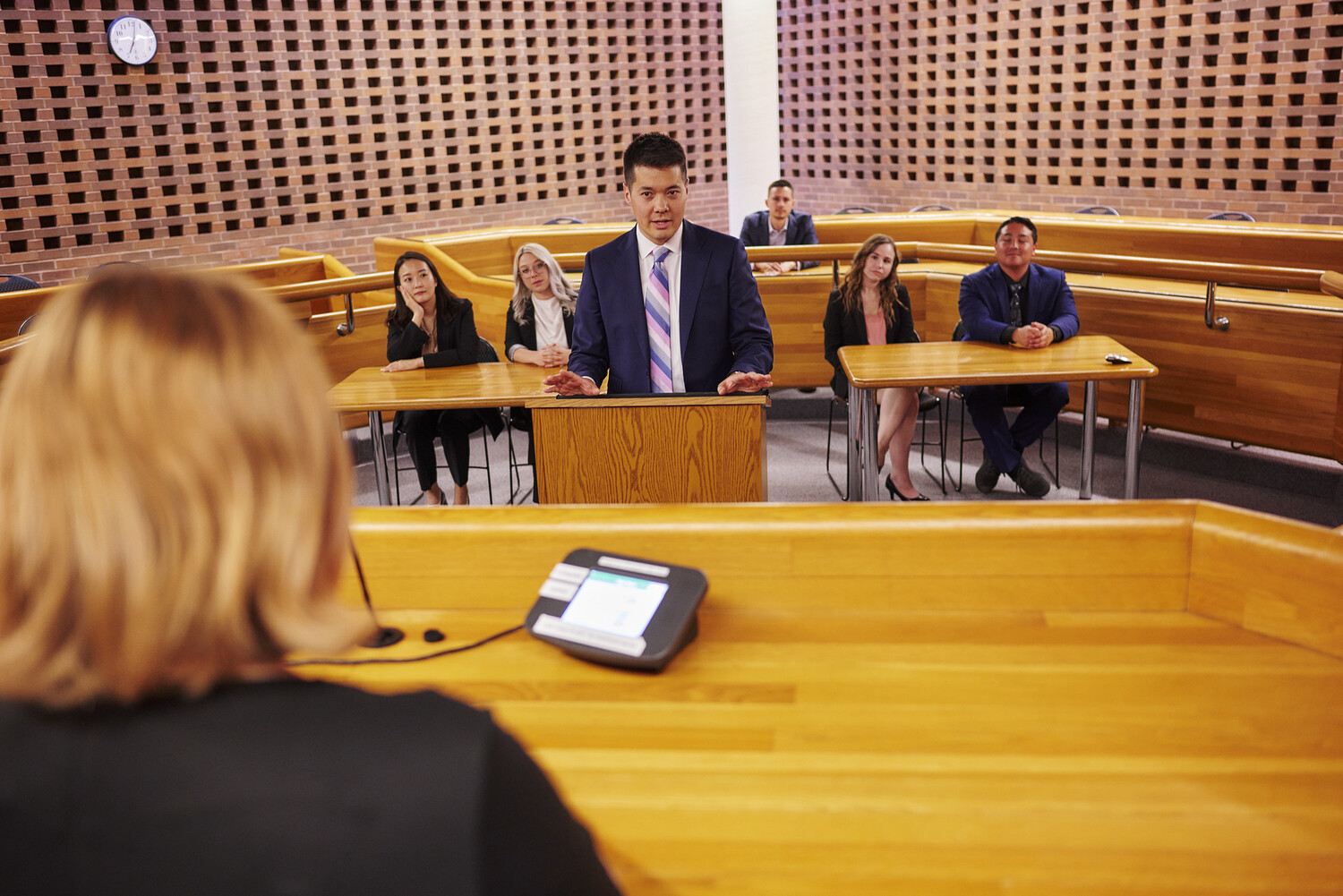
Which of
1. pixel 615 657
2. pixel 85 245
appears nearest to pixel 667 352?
pixel 615 657

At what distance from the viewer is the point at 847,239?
23.4 ft

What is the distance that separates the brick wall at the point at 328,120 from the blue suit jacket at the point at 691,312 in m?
6.06

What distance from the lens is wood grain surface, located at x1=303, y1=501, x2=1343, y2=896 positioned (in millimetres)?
1120

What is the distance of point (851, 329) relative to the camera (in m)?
4.72

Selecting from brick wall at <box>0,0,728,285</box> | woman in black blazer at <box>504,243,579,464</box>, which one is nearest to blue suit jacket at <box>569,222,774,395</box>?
woman in black blazer at <box>504,243,579,464</box>

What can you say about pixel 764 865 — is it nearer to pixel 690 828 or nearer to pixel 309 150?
pixel 690 828

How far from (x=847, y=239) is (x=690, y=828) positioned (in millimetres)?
6346

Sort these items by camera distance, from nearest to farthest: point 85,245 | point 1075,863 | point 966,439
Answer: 1. point 1075,863
2. point 966,439
3. point 85,245

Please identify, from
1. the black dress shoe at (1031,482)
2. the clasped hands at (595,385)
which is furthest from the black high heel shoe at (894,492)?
the clasped hands at (595,385)

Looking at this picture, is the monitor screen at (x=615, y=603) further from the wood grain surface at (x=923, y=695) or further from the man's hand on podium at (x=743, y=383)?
the man's hand on podium at (x=743, y=383)

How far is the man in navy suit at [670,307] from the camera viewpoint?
3.15 m

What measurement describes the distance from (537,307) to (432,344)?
511 mm

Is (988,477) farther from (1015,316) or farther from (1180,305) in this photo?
(1180,305)

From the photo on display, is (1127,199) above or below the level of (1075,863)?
above
